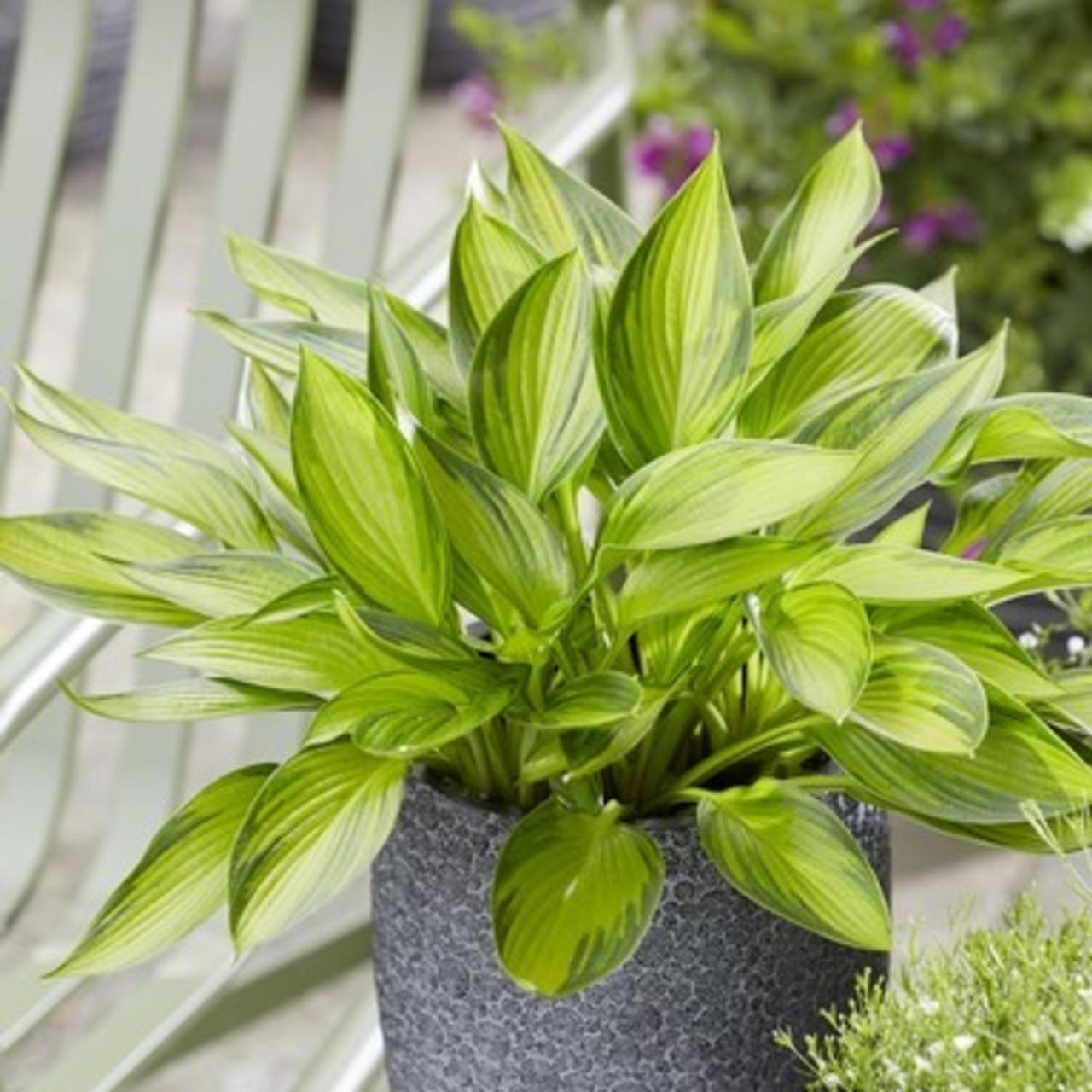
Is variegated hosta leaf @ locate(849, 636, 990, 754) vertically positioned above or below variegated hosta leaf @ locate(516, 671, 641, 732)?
above

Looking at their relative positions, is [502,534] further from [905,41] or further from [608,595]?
[905,41]

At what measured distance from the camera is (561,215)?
3.63 ft

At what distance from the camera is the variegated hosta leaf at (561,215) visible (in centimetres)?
110

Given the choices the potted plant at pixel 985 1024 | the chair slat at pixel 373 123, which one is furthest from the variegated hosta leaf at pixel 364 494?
the chair slat at pixel 373 123

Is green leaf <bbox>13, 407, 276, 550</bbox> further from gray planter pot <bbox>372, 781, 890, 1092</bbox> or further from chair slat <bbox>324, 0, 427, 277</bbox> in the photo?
chair slat <bbox>324, 0, 427, 277</bbox>

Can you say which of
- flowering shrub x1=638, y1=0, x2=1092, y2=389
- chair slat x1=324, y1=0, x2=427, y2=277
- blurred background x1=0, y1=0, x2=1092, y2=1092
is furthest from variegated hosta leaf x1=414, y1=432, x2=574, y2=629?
flowering shrub x1=638, y1=0, x2=1092, y2=389

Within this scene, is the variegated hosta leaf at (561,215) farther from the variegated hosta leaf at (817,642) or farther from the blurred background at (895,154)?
the blurred background at (895,154)

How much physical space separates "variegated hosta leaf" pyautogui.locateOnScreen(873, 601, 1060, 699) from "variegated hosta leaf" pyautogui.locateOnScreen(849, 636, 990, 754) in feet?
0.11

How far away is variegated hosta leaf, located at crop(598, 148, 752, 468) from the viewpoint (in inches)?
38.1

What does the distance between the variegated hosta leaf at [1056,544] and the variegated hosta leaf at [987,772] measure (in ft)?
0.26

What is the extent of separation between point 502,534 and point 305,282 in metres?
0.22

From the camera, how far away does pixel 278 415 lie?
44.8 inches

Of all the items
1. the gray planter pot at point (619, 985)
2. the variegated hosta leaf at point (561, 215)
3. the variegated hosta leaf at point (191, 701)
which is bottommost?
the gray planter pot at point (619, 985)

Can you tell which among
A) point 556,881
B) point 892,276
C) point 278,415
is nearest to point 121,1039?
point 278,415
